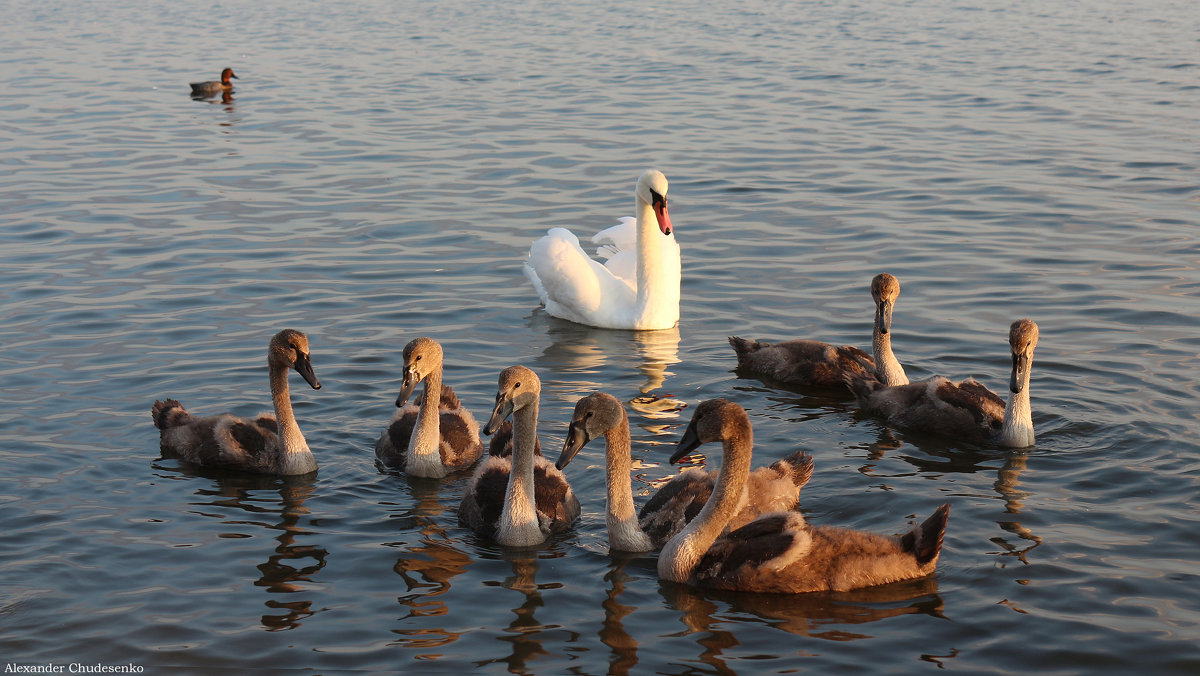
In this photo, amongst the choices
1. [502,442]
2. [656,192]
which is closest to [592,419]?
[502,442]

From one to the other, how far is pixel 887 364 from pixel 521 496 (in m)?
3.98

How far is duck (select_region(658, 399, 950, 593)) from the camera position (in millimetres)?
7453

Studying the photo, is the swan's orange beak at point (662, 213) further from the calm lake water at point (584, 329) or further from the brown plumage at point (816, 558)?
the brown plumage at point (816, 558)

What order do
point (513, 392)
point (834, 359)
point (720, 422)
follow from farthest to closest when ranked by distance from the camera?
point (834, 359) < point (513, 392) < point (720, 422)

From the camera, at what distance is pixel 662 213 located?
512 inches

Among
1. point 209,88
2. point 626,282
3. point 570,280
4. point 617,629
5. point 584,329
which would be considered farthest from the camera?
point 209,88

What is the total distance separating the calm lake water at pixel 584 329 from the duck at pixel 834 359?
1.00 feet

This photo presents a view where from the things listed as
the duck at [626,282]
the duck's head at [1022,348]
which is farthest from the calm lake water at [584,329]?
the duck's head at [1022,348]

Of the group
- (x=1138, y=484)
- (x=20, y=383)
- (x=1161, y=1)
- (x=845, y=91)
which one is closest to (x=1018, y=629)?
(x=1138, y=484)

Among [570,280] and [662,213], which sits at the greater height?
[662,213]

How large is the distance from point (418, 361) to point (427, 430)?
0.49m

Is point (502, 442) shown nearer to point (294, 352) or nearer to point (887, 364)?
point (294, 352)

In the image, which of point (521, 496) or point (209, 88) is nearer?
point (521, 496)

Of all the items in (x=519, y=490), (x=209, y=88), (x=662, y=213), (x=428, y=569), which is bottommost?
(x=428, y=569)
